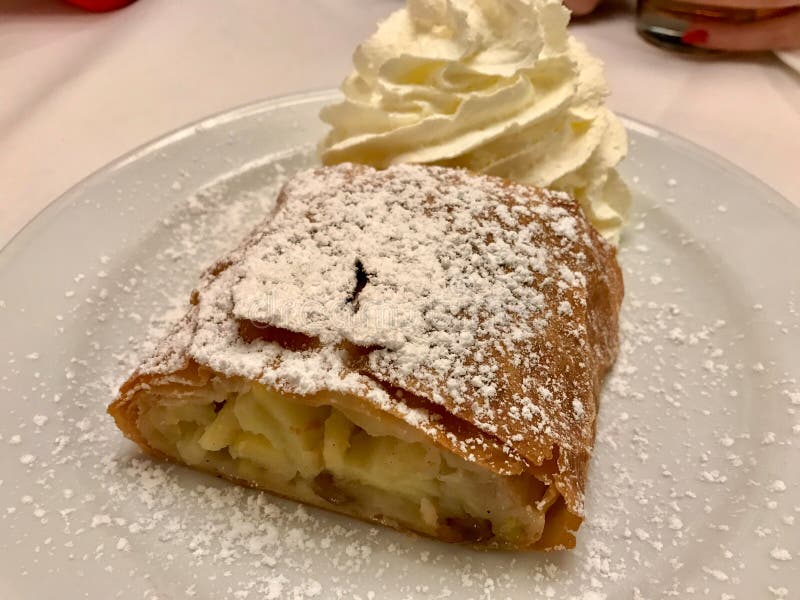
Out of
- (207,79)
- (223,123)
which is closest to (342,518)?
(223,123)

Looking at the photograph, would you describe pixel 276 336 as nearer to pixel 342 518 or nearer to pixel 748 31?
pixel 342 518

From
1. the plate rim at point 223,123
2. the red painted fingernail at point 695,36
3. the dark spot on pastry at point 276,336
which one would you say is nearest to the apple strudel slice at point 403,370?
the dark spot on pastry at point 276,336

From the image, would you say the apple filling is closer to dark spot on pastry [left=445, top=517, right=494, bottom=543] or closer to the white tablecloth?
dark spot on pastry [left=445, top=517, right=494, bottom=543]

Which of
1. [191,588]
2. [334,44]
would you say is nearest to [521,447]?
[191,588]

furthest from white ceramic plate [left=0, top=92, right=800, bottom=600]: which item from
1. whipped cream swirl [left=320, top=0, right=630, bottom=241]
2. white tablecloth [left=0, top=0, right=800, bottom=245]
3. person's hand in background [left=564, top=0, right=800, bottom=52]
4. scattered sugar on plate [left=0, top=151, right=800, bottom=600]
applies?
person's hand in background [left=564, top=0, right=800, bottom=52]

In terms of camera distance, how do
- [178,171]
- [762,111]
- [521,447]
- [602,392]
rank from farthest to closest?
[762,111] < [178,171] < [602,392] < [521,447]

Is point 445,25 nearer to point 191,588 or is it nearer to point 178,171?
point 178,171
